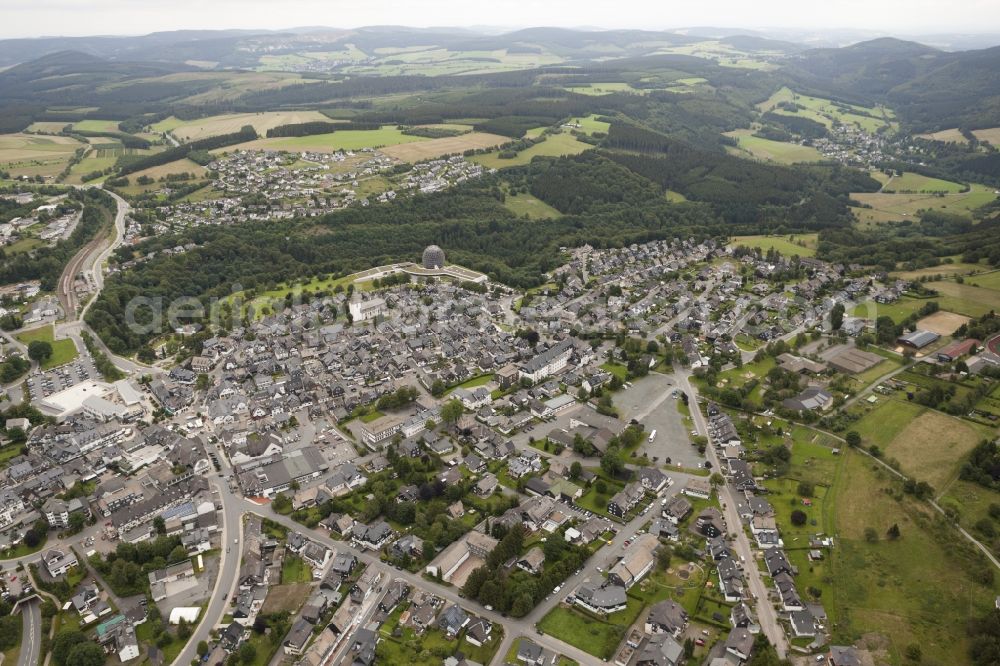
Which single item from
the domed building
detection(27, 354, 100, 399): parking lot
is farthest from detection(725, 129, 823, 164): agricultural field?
detection(27, 354, 100, 399): parking lot

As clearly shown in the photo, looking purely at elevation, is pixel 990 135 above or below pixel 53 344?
above

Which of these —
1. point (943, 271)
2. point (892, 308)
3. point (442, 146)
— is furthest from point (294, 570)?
point (442, 146)

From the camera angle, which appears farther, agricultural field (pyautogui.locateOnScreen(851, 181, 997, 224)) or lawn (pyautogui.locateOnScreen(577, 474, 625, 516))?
agricultural field (pyautogui.locateOnScreen(851, 181, 997, 224))

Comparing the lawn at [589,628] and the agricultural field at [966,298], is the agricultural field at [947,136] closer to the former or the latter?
the agricultural field at [966,298]

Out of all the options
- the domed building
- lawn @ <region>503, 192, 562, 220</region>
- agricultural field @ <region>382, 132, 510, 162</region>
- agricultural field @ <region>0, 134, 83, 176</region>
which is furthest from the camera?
agricultural field @ <region>382, 132, 510, 162</region>

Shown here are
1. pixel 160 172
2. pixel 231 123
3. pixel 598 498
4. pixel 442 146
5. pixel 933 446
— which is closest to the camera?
pixel 598 498

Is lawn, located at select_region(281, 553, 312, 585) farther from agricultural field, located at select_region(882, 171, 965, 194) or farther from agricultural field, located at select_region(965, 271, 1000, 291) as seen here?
agricultural field, located at select_region(882, 171, 965, 194)

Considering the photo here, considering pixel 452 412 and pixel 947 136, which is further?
pixel 947 136

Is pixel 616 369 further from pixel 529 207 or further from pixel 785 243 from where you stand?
pixel 529 207

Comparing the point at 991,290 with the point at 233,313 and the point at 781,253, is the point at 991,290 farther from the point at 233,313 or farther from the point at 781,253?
the point at 233,313
